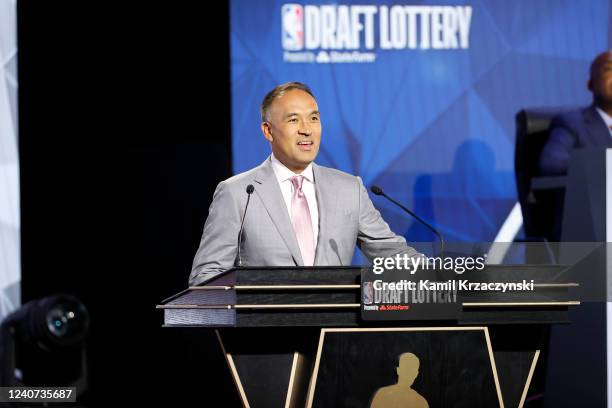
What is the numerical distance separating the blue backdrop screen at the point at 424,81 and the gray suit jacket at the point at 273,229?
2413 millimetres

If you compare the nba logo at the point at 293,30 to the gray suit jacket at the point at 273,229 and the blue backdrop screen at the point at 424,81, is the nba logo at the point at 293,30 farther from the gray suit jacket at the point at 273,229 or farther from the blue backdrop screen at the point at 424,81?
the gray suit jacket at the point at 273,229

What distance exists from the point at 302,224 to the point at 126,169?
2642 millimetres

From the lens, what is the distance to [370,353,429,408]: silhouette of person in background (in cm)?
305

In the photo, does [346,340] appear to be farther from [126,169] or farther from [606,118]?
[606,118]

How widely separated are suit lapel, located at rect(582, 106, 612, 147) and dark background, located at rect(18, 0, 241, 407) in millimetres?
2261

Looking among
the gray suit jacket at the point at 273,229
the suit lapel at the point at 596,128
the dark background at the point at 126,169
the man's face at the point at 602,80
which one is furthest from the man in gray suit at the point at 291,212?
the man's face at the point at 602,80

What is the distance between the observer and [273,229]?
3.64 metres

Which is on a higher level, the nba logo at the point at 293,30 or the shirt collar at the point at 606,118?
the nba logo at the point at 293,30

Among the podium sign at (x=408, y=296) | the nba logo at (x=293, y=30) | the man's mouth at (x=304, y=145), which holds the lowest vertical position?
the podium sign at (x=408, y=296)

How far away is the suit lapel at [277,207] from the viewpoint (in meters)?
3.62

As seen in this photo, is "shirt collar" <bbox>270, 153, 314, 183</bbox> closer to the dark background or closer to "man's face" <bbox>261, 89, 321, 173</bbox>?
"man's face" <bbox>261, 89, 321, 173</bbox>

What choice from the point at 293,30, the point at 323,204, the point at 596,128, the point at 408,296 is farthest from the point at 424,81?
the point at 408,296

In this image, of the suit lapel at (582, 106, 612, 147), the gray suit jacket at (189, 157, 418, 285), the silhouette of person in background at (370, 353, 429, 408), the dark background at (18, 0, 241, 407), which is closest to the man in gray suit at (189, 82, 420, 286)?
the gray suit jacket at (189, 157, 418, 285)

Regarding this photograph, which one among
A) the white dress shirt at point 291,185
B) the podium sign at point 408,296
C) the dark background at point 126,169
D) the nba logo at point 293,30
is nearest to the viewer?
the podium sign at point 408,296
